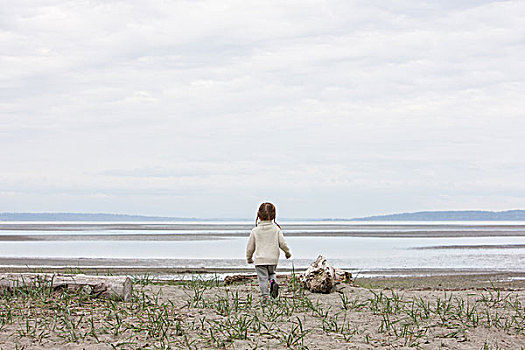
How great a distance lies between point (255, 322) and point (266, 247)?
1.99 meters

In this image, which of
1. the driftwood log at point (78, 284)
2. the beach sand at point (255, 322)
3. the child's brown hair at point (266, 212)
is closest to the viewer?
the beach sand at point (255, 322)

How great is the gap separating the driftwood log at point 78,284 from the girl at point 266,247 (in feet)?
7.03

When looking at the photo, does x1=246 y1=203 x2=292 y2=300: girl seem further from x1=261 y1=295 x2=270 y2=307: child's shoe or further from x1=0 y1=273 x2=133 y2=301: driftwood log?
x1=0 y1=273 x2=133 y2=301: driftwood log

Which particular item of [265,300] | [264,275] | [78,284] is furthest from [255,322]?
[78,284]

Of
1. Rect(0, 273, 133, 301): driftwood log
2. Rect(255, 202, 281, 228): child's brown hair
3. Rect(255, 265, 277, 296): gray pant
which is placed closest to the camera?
Result: Rect(0, 273, 133, 301): driftwood log

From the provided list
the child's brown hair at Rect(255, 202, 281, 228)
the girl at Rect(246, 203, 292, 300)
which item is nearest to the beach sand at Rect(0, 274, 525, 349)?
the girl at Rect(246, 203, 292, 300)

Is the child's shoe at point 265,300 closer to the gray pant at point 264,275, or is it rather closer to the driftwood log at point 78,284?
the gray pant at point 264,275

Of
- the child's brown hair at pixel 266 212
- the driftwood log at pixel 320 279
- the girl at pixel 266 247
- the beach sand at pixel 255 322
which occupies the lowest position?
the beach sand at pixel 255 322


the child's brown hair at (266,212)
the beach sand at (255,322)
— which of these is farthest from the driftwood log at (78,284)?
the child's brown hair at (266,212)

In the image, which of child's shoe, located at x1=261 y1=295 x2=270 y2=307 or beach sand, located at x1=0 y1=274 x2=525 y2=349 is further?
child's shoe, located at x1=261 y1=295 x2=270 y2=307

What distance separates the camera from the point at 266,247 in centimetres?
1002

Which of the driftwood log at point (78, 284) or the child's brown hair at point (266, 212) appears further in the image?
the child's brown hair at point (266, 212)

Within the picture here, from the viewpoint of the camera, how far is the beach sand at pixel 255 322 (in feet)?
24.7

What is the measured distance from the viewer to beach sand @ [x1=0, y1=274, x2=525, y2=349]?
7531mm
